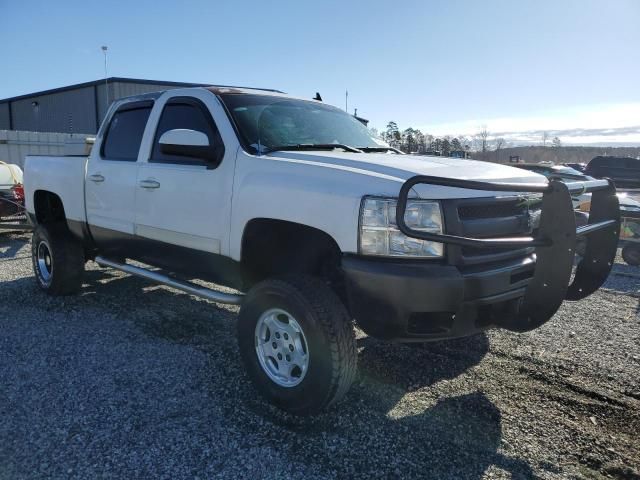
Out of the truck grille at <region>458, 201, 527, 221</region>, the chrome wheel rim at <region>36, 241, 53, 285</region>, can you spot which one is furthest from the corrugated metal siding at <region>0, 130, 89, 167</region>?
the truck grille at <region>458, 201, 527, 221</region>

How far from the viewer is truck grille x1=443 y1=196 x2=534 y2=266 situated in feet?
9.13

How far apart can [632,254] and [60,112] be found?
3043 cm

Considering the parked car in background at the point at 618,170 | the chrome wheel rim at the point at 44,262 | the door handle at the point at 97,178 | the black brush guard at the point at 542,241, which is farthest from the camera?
the parked car in background at the point at 618,170

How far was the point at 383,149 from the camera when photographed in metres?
4.38

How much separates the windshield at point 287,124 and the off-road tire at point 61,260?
9.33 ft

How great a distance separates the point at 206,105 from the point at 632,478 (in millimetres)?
3618

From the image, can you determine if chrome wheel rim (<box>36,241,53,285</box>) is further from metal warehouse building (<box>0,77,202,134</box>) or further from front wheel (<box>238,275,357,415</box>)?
metal warehouse building (<box>0,77,202,134</box>)

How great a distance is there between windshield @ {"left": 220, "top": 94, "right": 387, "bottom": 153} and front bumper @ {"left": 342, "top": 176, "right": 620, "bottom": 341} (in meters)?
1.38

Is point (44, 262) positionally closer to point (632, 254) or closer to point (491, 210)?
point (491, 210)

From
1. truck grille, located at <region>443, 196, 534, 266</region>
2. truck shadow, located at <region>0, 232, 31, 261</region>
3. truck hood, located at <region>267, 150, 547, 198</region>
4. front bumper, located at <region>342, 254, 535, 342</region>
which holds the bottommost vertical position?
truck shadow, located at <region>0, 232, 31, 261</region>

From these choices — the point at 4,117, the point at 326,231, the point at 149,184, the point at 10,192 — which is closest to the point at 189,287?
the point at 149,184

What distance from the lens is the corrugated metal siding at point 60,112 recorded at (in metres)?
27.5

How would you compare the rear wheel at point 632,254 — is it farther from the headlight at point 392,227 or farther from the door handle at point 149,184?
the door handle at point 149,184

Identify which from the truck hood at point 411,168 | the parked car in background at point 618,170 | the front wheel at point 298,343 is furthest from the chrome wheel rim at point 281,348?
the parked car in background at point 618,170
